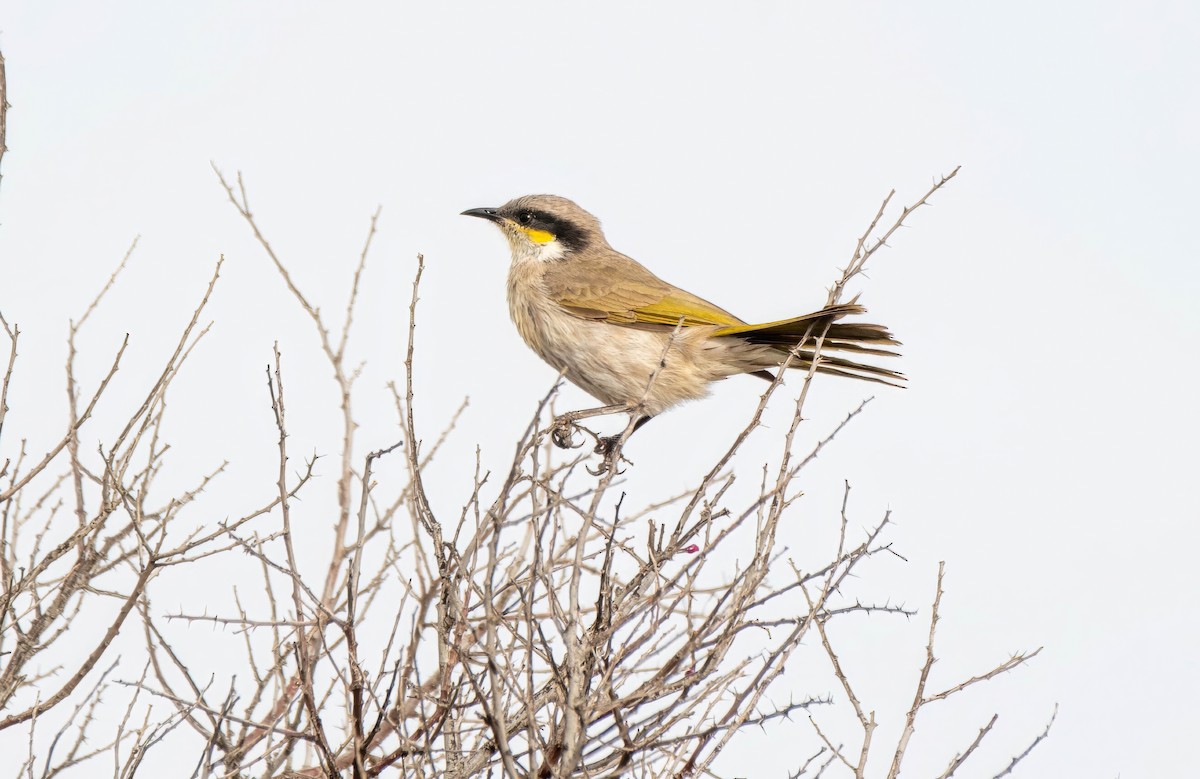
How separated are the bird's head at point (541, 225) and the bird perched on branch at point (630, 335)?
0.07m

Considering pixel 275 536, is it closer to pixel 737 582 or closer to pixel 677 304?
pixel 737 582

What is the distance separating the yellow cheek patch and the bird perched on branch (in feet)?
0.28

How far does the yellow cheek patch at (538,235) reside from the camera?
23.8ft

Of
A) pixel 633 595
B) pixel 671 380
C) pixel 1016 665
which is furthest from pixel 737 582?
pixel 671 380

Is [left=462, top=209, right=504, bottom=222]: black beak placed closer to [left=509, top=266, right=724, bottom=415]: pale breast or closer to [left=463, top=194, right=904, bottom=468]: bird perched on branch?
[left=463, top=194, right=904, bottom=468]: bird perched on branch

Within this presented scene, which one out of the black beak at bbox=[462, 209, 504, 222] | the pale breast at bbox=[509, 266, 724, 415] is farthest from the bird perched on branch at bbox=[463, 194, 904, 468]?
the black beak at bbox=[462, 209, 504, 222]

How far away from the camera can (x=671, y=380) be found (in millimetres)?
6195

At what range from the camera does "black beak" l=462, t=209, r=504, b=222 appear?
7.34 m

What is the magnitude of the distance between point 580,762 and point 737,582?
0.76 meters

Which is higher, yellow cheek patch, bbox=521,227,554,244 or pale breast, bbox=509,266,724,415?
yellow cheek patch, bbox=521,227,554,244

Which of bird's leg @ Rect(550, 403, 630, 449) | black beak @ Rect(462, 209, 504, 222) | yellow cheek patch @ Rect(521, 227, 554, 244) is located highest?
black beak @ Rect(462, 209, 504, 222)

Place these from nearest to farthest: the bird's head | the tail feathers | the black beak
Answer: the tail feathers → the bird's head → the black beak

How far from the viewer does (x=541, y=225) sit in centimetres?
729

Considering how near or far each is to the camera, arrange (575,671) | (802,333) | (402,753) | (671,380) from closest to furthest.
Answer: (575,671)
(402,753)
(802,333)
(671,380)
